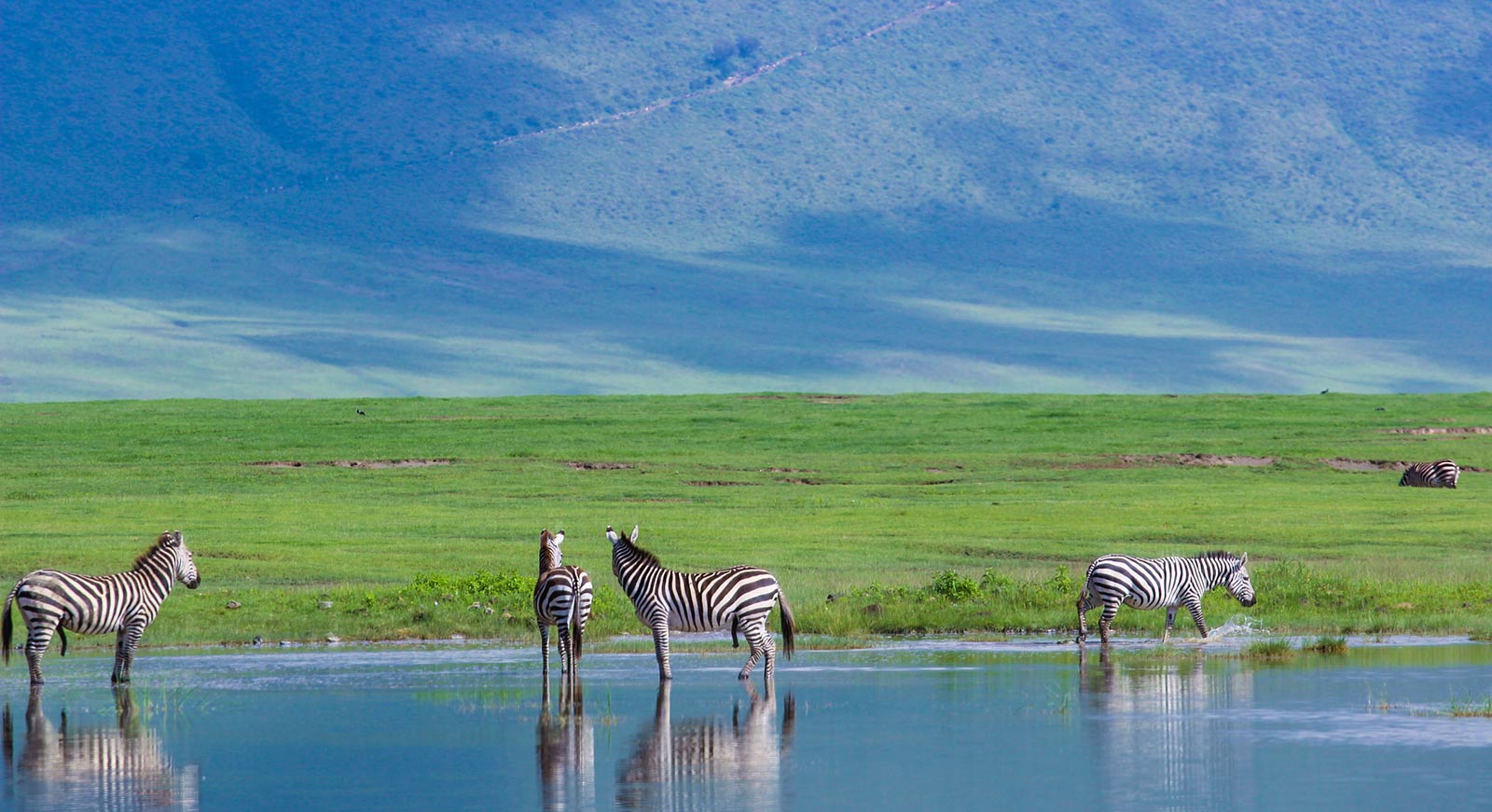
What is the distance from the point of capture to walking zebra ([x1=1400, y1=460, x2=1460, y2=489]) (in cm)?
6169

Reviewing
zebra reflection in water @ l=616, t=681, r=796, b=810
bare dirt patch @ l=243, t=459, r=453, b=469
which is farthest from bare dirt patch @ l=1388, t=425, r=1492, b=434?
zebra reflection in water @ l=616, t=681, r=796, b=810

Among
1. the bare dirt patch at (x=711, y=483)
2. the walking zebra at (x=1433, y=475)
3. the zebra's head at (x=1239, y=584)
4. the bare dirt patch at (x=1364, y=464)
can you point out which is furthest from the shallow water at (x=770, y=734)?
the bare dirt patch at (x=1364, y=464)

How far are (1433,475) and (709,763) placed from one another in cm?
4944

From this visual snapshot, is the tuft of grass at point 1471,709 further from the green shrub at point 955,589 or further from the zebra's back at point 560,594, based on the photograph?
the green shrub at point 955,589

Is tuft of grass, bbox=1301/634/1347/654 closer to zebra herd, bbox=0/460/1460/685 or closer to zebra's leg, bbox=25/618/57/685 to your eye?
zebra herd, bbox=0/460/1460/685

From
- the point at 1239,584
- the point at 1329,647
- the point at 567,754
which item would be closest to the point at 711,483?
the point at 1239,584

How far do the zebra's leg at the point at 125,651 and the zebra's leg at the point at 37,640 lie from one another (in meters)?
0.85

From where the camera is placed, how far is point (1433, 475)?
2447 inches

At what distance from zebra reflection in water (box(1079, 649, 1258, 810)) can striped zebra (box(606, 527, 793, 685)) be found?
3357 millimetres

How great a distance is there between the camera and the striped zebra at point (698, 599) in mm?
21828

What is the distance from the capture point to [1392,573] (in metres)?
36.6

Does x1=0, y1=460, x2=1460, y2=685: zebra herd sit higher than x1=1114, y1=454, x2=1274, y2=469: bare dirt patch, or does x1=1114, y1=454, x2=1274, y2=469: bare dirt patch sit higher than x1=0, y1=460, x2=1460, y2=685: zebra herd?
x1=1114, y1=454, x2=1274, y2=469: bare dirt patch

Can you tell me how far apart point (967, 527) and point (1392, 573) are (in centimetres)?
1253

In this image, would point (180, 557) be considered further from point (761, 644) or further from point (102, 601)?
point (761, 644)
